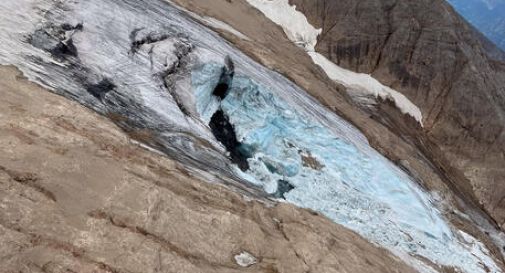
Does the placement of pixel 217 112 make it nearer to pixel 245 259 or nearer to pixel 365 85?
pixel 245 259

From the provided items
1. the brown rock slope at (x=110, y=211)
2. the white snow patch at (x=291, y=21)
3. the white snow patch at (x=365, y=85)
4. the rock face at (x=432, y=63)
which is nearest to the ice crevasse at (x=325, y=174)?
the brown rock slope at (x=110, y=211)

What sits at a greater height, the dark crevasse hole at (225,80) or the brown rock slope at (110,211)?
the dark crevasse hole at (225,80)

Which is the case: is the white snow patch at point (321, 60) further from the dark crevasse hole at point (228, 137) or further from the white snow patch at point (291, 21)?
the dark crevasse hole at point (228, 137)

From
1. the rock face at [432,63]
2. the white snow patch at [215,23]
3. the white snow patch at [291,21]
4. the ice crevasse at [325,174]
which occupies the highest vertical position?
the rock face at [432,63]

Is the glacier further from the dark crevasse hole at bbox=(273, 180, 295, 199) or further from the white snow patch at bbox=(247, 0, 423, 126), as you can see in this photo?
the white snow patch at bbox=(247, 0, 423, 126)

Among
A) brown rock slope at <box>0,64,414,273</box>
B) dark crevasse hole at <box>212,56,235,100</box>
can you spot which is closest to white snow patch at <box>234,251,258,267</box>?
brown rock slope at <box>0,64,414,273</box>

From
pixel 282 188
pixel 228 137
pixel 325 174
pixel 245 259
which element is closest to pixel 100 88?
pixel 228 137
